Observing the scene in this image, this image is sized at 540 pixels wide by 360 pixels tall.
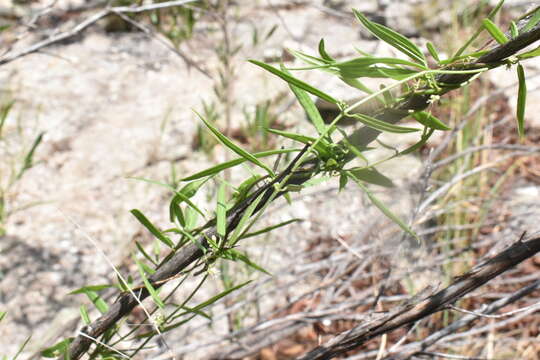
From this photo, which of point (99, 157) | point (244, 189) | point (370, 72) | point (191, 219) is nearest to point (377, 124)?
point (370, 72)

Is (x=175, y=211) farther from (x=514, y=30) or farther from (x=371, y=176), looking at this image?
(x=514, y=30)

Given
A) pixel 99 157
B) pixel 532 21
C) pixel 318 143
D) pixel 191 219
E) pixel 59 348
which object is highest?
pixel 532 21

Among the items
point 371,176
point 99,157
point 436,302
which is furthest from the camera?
point 99,157

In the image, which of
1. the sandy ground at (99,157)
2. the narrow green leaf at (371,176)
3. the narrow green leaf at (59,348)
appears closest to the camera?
the narrow green leaf at (371,176)

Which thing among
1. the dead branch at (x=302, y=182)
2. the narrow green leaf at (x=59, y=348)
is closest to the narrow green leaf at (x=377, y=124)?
the dead branch at (x=302, y=182)

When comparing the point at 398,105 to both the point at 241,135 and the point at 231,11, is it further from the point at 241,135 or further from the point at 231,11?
the point at 231,11

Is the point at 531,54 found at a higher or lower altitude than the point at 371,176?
higher

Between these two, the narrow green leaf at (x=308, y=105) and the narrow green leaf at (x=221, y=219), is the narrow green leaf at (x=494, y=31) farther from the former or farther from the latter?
the narrow green leaf at (x=221, y=219)

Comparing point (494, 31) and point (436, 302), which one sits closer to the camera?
point (494, 31)

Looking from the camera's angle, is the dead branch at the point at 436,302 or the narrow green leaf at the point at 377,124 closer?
the narrow green leaf at the point at 377,124

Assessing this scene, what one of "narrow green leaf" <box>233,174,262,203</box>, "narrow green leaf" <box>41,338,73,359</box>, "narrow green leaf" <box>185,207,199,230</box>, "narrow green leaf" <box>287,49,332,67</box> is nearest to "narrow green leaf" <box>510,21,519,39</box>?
"narrow green leaf" <box>287,49,332,67</box>
